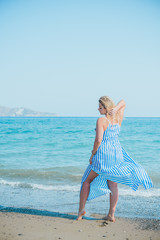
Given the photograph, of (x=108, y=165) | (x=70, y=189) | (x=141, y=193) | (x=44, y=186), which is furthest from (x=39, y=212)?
(x=141, y=193)

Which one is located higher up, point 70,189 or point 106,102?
point 106,102

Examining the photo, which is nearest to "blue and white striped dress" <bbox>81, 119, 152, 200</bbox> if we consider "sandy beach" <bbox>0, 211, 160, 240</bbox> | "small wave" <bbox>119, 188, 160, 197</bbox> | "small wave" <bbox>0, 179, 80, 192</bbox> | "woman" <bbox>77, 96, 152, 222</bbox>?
"woman" <bbox>77, 96, 152, 222</bbox>

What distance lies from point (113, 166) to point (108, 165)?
0.28 ft

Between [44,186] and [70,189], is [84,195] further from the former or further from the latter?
[44,186]

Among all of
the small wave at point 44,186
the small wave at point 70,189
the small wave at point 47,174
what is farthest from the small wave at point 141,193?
the small wave at point 47,174

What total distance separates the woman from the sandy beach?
0.22 m

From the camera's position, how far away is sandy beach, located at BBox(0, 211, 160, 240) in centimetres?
349

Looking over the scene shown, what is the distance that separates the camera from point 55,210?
468 centimetres

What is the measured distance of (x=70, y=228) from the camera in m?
3.76

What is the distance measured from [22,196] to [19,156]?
590 cm

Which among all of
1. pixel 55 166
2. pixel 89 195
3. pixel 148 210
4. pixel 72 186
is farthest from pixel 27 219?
pixel 55 166

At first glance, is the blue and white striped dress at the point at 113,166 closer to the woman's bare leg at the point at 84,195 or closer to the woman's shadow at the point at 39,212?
the woman's bare leg at the point at 84,195

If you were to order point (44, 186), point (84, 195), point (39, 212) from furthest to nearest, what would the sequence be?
point (44, 186), point (39, 212), point (84, 195)

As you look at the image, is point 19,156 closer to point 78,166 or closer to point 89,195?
point 78,166
